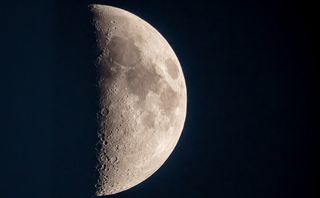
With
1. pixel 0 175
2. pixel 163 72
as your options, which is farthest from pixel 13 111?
pixel 163 72

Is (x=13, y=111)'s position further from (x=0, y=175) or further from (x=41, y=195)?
(x=41, y=195)

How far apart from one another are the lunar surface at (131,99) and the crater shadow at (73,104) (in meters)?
0.13

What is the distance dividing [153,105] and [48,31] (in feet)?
5.51

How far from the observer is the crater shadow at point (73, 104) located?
14.7ft

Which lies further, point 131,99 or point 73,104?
point 131,99

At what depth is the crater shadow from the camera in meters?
4.48

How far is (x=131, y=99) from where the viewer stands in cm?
467

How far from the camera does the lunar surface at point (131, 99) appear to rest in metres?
4.66

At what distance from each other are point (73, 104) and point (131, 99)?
713 millimetres

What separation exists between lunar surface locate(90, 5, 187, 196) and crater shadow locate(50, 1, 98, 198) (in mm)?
134

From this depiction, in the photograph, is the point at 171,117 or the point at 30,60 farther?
the point at 171,117

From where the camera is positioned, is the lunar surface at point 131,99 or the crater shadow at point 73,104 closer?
the crater shadow at point 73,104

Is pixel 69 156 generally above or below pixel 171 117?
below

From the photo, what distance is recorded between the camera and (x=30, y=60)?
480 cm
